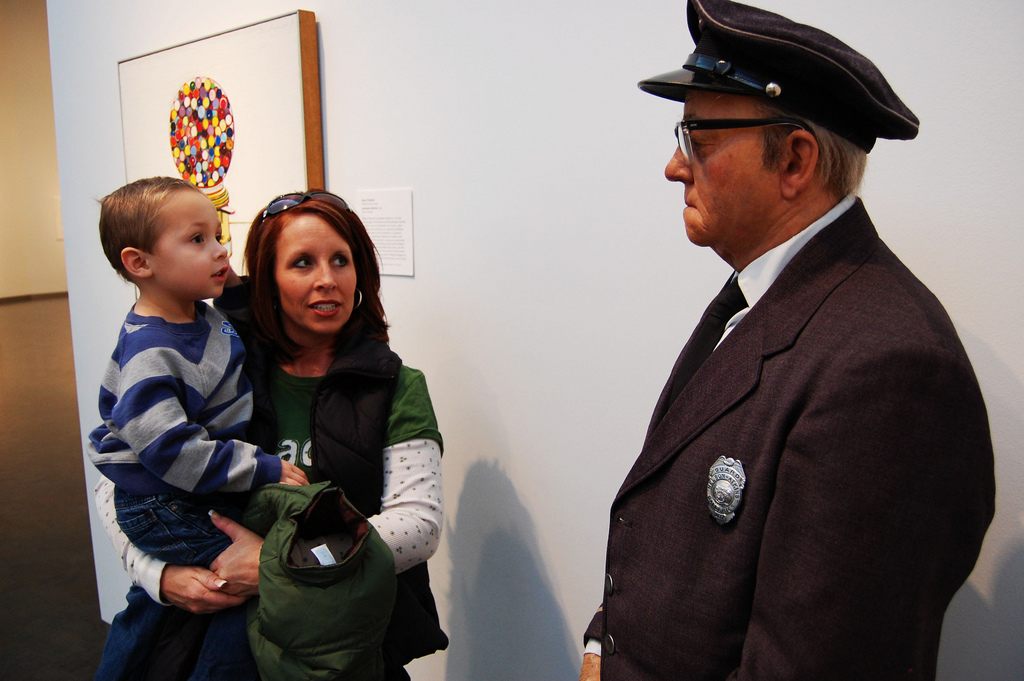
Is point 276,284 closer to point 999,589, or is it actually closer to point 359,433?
point 359,433

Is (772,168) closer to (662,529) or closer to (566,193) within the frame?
(662,529)

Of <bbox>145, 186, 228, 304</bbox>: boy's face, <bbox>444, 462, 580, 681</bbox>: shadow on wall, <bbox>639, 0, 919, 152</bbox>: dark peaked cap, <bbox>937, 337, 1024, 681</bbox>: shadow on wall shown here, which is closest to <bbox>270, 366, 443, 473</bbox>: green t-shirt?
<bbox>145, 186, 228, 304</bbox>: boy's face

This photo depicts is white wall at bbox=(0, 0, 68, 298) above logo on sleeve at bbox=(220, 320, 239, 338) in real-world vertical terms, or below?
above

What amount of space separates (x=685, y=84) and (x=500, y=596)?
162 centimetres

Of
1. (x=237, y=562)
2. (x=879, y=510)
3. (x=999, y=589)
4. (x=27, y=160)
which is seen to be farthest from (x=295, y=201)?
(x=27, y=160)

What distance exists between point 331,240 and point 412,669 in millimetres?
1604

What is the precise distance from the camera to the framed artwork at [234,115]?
2.23m

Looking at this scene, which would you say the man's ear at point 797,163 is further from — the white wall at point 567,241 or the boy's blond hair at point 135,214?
the boy's blond hair at point 135,214

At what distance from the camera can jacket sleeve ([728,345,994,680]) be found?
2.54ft

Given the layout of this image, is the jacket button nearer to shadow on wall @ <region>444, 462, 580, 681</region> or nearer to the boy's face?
shadow on wall @ <region>444, 462, 580, 681</region>

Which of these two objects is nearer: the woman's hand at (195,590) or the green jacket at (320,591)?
the green jacket at (320,591)

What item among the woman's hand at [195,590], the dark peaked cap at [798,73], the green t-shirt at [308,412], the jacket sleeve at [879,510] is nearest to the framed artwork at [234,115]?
the green t-shirt at [308,412]

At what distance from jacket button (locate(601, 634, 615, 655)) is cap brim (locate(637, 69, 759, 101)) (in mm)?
825

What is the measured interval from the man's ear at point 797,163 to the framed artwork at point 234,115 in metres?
1.70
